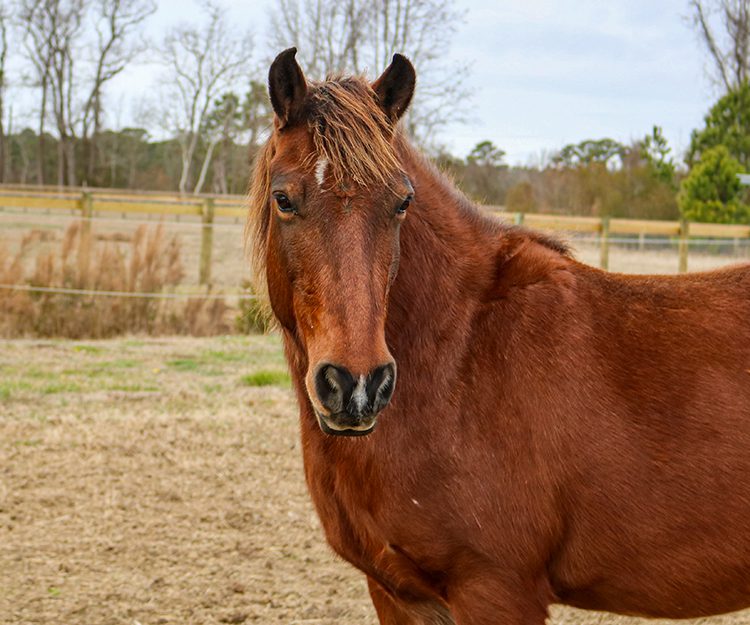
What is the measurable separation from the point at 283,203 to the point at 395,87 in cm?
51

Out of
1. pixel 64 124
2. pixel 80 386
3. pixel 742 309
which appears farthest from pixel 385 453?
pixel 64 124

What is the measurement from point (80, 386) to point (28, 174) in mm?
38372

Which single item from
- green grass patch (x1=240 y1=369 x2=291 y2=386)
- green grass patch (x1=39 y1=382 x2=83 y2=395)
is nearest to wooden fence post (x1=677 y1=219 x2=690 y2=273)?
green grass patch (x1=240 y1=369 x2=291 y2=386)

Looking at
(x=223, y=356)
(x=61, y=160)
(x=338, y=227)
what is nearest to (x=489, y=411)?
(x=338, y=227)

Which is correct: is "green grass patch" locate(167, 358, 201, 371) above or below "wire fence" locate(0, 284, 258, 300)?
below

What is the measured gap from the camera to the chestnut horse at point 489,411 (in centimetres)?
210

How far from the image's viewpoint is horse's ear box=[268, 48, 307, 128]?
2.13 m

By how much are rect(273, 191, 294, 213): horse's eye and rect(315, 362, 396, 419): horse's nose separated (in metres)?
0.47

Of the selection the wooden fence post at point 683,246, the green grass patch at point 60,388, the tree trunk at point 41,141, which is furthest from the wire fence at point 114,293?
the tree trunk at point 41,141

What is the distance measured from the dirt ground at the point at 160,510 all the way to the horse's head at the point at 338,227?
1.91m

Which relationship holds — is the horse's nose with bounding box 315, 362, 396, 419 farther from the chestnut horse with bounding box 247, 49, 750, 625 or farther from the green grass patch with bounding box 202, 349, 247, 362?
the green grass patch with bounding box 202, 349, 247, 362

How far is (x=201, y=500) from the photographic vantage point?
480cm

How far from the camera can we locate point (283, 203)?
2117 mm

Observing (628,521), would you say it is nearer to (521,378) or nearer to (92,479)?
(521,378)
